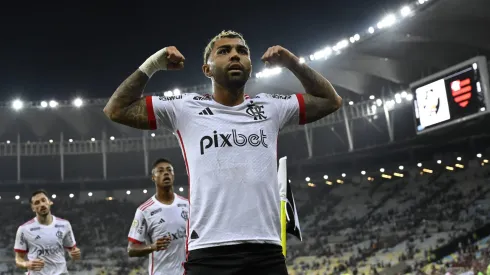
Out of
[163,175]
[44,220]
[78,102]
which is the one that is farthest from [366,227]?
[163,175]

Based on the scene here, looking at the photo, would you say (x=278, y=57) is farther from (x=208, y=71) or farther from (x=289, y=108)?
(x=208, y=71)

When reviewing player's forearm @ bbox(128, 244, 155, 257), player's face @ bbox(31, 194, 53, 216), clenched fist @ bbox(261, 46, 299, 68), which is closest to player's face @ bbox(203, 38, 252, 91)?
clenched fist @ bbox(261, 46, 299, 68)

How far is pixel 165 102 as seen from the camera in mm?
3717

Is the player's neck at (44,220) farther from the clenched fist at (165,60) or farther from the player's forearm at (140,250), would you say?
the clenched fist at (165,60)

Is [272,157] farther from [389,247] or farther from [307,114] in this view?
[389,247]

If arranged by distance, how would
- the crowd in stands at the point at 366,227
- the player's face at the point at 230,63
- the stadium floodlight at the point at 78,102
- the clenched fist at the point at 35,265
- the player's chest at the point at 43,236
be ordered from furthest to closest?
the stadium floodlight at the point at 78,102, the crowd in stands at the point at 366,227, the player's chest at the point at 43,236, the clenched fist at the point at 35,265, the player's face at the point at 230,63

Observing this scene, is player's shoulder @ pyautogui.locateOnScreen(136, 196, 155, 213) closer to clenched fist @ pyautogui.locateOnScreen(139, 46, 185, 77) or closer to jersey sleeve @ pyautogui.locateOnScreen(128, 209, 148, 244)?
jersey sleeve @ pyautogui.locateOnScreen(128, 209, 148, 244)

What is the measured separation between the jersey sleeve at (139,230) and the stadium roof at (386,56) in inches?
861

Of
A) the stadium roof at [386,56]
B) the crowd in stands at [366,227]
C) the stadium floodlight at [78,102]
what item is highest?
the stadium floodlight at [78,102]

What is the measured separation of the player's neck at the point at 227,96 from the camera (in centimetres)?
371

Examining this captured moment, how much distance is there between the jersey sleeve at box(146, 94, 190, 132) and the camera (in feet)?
12.0

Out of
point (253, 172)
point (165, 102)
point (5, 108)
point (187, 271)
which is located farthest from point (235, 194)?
point (5, 108)

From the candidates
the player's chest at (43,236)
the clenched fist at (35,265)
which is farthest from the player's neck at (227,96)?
the player's chest at (43,236)

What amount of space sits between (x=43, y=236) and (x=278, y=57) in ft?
25.3
